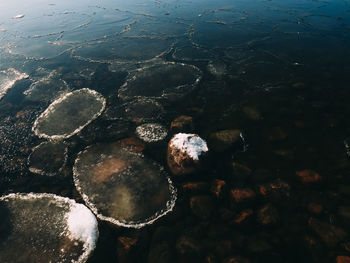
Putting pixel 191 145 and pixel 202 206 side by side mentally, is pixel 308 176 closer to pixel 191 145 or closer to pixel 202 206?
pixel 202 206

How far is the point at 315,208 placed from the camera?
8.59 feet

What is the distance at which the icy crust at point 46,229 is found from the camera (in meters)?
2.46

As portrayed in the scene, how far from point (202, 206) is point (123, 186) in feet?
3.60

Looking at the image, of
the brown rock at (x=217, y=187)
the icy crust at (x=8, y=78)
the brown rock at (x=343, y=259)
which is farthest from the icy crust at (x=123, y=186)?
the icy crust at (x=8, y=78)

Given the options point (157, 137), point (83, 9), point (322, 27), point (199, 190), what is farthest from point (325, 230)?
point (83, 9)

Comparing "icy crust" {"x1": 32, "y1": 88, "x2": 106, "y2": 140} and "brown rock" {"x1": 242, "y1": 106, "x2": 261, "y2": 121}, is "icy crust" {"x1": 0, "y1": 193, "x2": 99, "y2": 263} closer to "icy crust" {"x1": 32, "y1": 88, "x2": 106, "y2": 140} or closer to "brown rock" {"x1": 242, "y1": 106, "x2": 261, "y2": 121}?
"icy crust" {"x1": 32, "y1": 88, "x2": 106, "y2": 140}

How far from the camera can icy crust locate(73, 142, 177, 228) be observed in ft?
9.24

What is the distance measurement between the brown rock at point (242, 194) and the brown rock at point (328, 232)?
0.67 m

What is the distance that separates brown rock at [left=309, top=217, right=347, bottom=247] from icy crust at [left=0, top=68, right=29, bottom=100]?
6758mm

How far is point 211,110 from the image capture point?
4.45 metres

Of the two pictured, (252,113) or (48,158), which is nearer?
(48,158)

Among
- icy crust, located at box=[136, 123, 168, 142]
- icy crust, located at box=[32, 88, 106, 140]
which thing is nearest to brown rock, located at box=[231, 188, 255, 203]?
icy crust, located at box=[136, 123, 168, 142]

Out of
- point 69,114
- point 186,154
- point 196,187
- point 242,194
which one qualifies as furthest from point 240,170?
point 69,114

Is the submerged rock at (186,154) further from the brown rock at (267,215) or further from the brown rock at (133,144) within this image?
the brown rock at (267,215)
